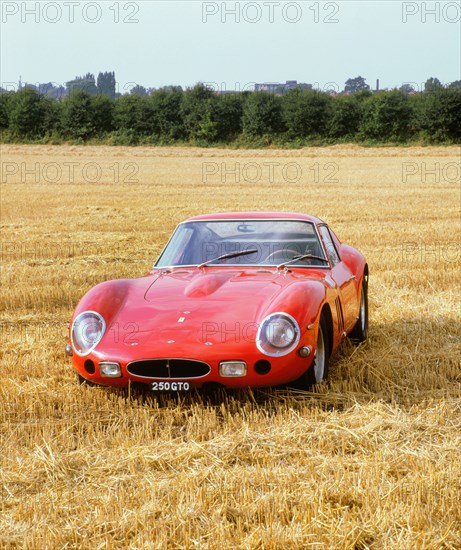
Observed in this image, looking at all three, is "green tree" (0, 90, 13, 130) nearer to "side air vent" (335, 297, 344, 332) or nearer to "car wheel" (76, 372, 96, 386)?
"side air vent" (335, 297, 344, 332)

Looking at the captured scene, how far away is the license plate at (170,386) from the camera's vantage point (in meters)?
4.93

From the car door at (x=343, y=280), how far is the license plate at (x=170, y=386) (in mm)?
1740

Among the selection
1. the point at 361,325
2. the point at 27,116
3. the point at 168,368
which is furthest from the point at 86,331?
the point at 27,116

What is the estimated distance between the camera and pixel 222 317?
5156mm

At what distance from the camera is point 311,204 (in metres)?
20.7

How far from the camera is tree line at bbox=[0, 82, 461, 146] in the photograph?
2223 inches

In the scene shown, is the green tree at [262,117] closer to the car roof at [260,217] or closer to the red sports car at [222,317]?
the car roof at [260,217]

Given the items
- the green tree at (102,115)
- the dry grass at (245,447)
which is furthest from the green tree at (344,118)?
the dry grass at (245,447)

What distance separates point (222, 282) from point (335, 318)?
847mm

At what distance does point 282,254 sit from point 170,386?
1889 millimetres

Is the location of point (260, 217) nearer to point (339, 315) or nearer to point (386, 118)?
point (339, 315)

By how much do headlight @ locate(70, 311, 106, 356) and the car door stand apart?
188cm

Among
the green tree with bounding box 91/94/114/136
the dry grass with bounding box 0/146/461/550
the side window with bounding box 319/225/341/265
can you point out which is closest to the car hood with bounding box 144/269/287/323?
the dry grass with bounding box 0/146/461/550

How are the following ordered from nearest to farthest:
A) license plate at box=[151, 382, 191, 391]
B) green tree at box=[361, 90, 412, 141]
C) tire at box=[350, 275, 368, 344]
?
license plate at box=[151, 382, 191, 391] < tire at box=[350, 275, 368, 344] < green tree at box=[361, 90, 412, 141]
